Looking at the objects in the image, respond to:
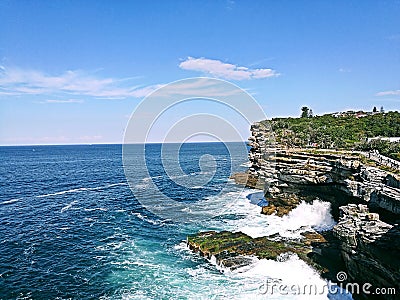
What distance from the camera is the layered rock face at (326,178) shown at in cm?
2820

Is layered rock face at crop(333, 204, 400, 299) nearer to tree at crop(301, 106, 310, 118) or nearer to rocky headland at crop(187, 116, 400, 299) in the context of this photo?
rocky headland at crop(187, 116, 400, 299)

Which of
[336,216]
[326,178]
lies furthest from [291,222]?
[326,178]

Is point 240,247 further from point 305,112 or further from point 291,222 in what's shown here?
point 305,112

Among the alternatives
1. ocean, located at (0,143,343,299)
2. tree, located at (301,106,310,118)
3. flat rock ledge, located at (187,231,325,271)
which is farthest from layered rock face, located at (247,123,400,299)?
tree, located at (301,106,310,118)

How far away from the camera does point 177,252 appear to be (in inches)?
1352

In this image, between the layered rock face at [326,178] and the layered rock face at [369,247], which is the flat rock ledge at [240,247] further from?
the layered rock face at [326,178]

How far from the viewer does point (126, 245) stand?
3703 cm

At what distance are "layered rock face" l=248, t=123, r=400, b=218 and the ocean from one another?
9.63ft

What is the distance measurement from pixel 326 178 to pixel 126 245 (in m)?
26.5

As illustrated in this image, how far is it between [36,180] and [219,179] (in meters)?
49.4

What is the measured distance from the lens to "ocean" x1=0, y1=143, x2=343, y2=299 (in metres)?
26.9

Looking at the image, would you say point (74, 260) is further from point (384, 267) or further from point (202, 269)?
point (384, 267)

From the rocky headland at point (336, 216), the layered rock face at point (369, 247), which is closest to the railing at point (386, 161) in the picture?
the rocky headland at point (336, 216)

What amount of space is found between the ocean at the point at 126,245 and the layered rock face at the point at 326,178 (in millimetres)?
2934
